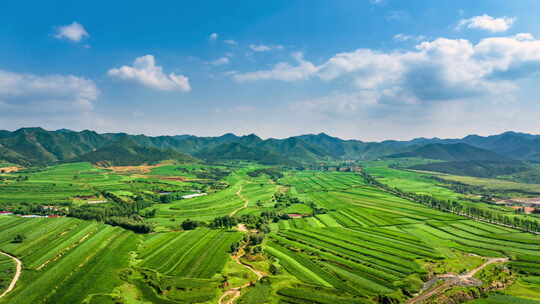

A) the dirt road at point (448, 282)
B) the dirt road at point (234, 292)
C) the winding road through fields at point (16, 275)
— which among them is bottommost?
the dirt road at point (448, 282)

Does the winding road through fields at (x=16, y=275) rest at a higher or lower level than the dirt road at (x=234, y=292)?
higher

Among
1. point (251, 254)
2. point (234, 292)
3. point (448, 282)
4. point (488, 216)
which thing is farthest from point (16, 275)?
point (488, 216)

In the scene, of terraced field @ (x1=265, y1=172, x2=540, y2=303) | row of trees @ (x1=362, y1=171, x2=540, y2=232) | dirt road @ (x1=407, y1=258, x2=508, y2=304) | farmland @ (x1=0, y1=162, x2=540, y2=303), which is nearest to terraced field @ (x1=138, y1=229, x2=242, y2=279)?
farmland @ (x1=0, y1=162, x2=540, y2=303)

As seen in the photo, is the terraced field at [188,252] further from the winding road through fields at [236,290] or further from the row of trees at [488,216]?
the row of trees at [488,216]

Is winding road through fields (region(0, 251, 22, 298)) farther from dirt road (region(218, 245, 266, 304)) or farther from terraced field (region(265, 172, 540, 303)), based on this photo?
terraced field (region(265, 172, 540, 303))

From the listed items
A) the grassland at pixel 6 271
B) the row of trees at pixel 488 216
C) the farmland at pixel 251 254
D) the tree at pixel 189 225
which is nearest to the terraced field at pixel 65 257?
the farmland at pixel 251 254

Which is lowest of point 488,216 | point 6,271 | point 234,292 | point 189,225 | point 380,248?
point 234,292

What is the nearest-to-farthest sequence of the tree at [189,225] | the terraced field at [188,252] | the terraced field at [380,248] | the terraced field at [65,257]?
the terraced field at [65,257], the terraced field at [380,248], the terraced field at [188,252], the tree at [189,225]

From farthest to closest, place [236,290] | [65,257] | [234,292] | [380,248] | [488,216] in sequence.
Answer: [488,216]
[380,248]
[65,257]
[236,290]
[234,292]

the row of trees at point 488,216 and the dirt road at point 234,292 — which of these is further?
the row of trees at point 488,216

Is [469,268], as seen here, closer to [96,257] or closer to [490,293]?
[490,293]

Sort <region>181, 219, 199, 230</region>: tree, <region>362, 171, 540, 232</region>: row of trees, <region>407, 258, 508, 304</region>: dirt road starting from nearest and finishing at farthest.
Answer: <region>407, 258, 508, 304</region>: dirt road → <region>181, 219, 199, 230</region>: tree → <region>362, 171, 540, 232</region>: row of trees

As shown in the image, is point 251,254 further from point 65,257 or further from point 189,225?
point 65,257
